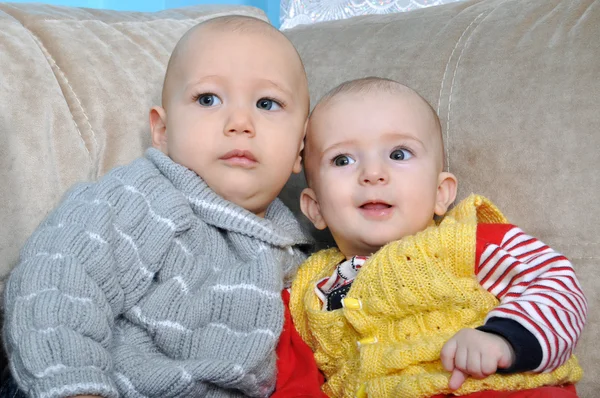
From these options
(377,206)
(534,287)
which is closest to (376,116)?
(377,206)

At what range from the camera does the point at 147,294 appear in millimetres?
1130

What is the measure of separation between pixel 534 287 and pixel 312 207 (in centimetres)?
52

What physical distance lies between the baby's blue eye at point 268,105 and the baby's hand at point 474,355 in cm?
59

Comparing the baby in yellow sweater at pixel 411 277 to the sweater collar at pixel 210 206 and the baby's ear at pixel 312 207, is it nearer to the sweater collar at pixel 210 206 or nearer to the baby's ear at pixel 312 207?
the baby's ear at pixel 312 207

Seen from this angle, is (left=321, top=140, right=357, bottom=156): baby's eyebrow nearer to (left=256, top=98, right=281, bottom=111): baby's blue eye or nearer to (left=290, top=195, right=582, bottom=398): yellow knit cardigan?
(left=256, top=98, right=281, bottom=111): baby's blue eye

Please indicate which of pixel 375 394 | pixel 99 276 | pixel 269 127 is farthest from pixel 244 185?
pixel 375 394

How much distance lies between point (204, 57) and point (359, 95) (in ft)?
1.03

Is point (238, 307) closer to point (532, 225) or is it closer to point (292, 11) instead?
point (532, 225)

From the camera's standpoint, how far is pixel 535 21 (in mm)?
1469

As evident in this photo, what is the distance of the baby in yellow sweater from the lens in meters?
1.00

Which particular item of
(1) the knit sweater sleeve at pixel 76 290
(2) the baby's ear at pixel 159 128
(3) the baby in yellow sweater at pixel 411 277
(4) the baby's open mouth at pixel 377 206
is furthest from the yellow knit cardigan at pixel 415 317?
(2) the baby's ear at pixel 159 128

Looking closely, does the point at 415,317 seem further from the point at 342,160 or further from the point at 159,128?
the point at 159,128

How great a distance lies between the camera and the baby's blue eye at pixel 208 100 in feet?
4.24

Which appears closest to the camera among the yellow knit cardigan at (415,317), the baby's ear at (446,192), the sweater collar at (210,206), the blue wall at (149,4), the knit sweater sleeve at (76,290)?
the knit sweater sleeve at (76,290)
